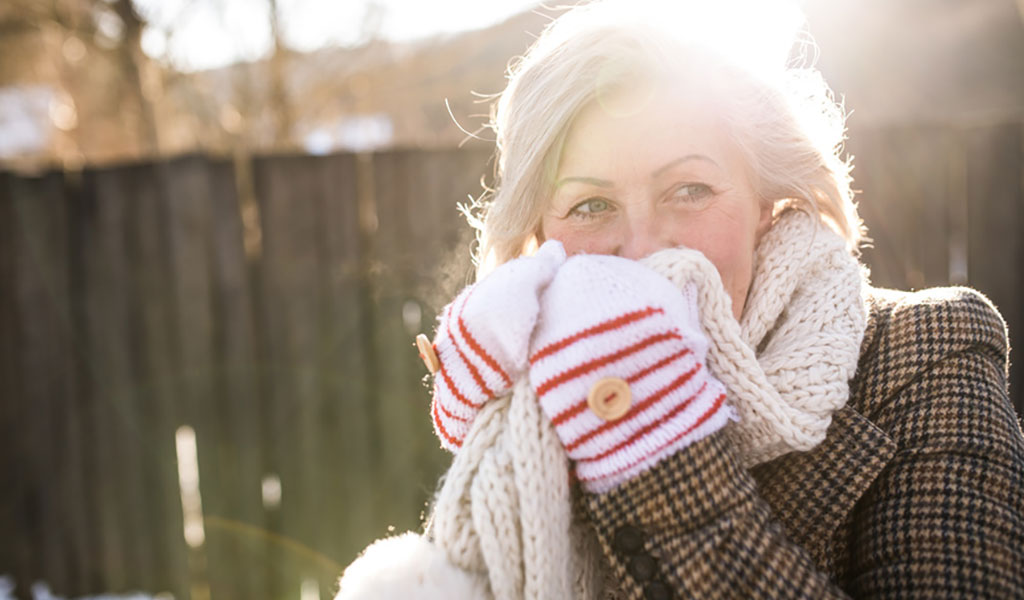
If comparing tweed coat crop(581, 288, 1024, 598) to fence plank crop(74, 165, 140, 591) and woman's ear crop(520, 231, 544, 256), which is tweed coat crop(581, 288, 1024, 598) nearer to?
woman's ear crop(520, 231, 544, 256)

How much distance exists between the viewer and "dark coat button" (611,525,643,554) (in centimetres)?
105

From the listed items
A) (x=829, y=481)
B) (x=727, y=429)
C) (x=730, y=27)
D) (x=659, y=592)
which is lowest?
(x=659, y=592)

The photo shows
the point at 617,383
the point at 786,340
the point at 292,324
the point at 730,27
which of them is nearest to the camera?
the point at 617,383

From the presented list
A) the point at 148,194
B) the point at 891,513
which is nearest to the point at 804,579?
the point at 891,513

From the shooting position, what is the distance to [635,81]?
149 cm

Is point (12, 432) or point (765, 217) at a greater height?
point (12, 432)

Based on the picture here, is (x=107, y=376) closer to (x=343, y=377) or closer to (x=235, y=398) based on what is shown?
→ (x=235, y=398)

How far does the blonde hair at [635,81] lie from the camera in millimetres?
1515

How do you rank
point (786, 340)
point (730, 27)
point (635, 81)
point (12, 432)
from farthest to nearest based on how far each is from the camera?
1. point (12, 432)
2. point (730, 27)
3. point (635, 81)
4. point (786, 340)

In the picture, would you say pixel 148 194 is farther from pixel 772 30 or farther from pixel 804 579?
pixel 804 579

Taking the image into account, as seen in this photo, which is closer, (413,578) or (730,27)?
(413,578)

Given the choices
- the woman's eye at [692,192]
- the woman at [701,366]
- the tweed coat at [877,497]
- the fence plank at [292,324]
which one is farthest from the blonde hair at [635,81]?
the fence plank at [292,324]

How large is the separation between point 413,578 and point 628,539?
338 mm

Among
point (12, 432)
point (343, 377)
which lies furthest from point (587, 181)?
point (12, 432)
